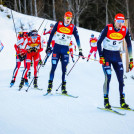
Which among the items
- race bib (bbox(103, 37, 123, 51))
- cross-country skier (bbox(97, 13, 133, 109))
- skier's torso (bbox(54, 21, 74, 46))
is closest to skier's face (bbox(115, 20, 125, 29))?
cross-country skier (bbox(97, 13, 133, 109))

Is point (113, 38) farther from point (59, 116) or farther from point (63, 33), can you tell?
point (59, 116)

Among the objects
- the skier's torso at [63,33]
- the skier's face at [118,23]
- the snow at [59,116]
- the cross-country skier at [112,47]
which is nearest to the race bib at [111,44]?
the cross-country skier at [112,47]

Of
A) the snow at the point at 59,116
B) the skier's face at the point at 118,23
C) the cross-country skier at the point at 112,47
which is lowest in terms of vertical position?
the snow at the point at 59,116

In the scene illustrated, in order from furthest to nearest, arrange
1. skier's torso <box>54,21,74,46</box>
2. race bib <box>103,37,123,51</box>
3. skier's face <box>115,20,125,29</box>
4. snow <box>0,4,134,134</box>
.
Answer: skier's torso <box>54,21,74,46</box> < race bib <box>103,37,123,51</box> < skier's face <box>115,20,125,29</box> < snow <box>0,4,134,134</box>

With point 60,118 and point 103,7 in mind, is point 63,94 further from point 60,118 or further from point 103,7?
point 103,7

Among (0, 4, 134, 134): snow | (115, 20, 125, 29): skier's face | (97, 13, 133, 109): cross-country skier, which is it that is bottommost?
(0, 4, 134, 134): snow

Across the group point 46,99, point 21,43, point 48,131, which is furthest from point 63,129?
point 21,43

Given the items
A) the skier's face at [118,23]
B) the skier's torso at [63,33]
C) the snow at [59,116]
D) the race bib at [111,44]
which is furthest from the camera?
the skier's torso at [63,33]

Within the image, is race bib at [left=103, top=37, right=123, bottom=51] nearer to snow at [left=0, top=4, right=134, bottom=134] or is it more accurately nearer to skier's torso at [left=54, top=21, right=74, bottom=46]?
snow at [left=0, top=4, right=134, bottom=134]

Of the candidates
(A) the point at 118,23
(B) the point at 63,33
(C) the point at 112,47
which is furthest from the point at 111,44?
(B) the point at 63,33

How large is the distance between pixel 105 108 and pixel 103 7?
3425cm

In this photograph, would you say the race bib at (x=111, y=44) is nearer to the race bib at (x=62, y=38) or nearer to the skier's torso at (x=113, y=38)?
the skier's torso at (x=113, y=38)

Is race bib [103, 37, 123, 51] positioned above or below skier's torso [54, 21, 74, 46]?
below

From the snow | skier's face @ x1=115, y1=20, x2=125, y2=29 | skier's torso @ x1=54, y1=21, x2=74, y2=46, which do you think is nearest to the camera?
the snow
